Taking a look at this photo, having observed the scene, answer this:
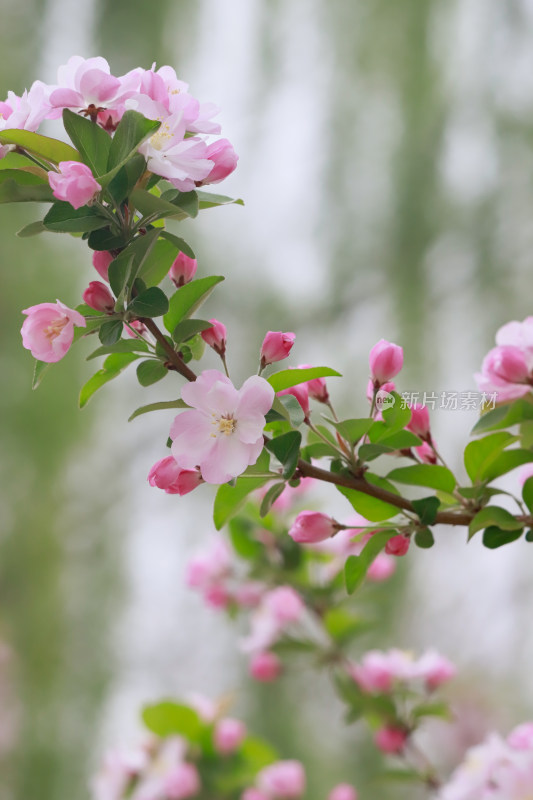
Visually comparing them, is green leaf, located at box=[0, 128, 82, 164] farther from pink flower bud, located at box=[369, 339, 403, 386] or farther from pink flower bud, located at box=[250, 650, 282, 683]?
pink flower bud, located at box=[250, 650, 282, 683]

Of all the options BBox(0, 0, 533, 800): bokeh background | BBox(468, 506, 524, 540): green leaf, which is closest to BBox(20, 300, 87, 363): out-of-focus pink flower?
BBox(468, 506, 524, 540): green leaf

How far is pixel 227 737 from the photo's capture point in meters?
0.85

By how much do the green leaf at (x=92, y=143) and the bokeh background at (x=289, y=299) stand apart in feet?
4.54

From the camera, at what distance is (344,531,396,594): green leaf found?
45 cm

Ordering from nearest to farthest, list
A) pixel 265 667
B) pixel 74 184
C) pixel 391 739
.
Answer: pixel 74 184 → pixel 391 739 → pixel 265 667

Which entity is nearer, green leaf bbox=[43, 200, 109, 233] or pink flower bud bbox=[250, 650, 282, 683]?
green leaf bbox=[43, 200, 109, 233]

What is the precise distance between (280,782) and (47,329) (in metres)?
0.63

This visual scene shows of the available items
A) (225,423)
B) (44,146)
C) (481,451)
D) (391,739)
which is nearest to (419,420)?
(481,451)

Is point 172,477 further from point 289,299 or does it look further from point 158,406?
point 289,299

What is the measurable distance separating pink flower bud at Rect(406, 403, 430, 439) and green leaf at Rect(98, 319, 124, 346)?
173 mm

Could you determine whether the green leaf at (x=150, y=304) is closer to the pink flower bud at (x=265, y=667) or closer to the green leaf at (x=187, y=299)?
the green leaf at (x=187, y=299)

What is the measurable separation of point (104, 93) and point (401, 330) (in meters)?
1.54

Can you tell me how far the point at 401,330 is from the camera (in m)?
1.91

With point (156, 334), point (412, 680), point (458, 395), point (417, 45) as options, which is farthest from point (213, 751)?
point (417, 45)
